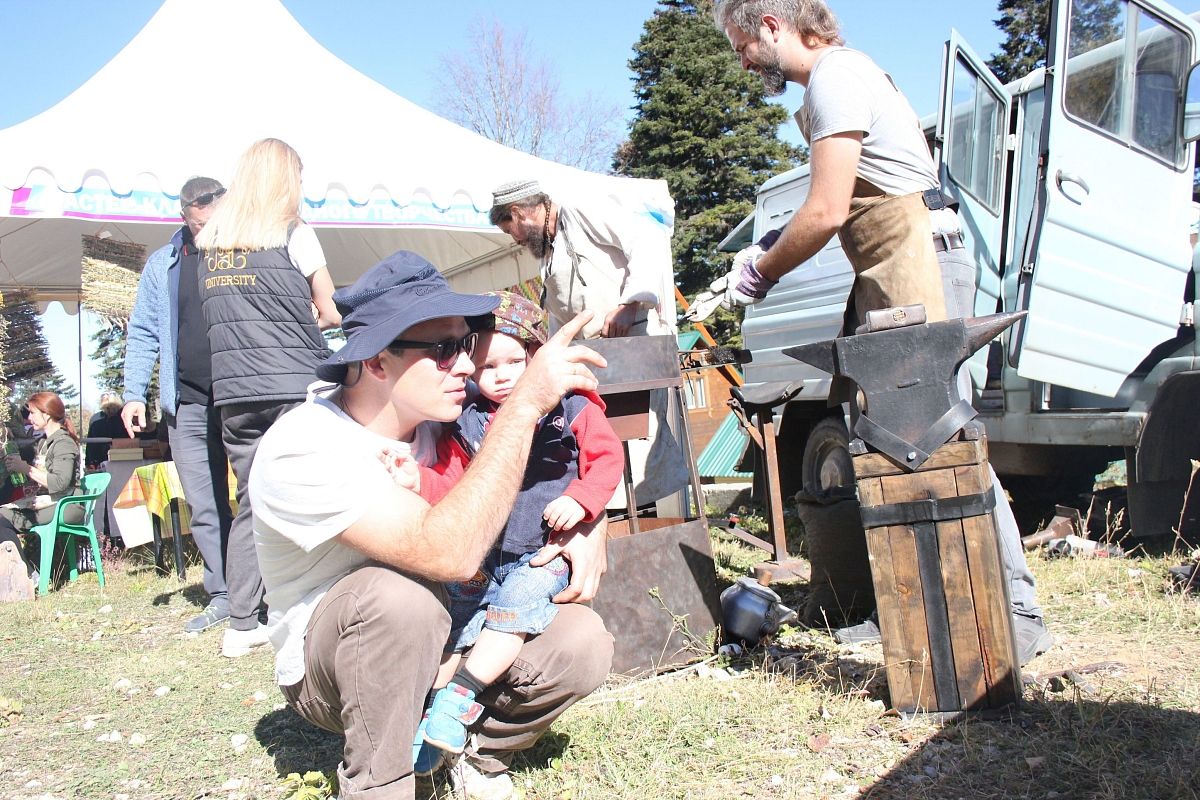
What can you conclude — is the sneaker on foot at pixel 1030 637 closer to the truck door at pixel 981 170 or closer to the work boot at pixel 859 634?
the work boot at pixel 859 634

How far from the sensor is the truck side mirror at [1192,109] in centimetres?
418

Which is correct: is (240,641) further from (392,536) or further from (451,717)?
(392,536)

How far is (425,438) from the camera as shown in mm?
2211

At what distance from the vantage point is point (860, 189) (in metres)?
2.66

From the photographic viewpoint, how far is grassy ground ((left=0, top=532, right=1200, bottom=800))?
2.13 metres

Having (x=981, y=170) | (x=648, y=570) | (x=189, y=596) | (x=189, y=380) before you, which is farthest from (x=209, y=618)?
(x=981, y=170)

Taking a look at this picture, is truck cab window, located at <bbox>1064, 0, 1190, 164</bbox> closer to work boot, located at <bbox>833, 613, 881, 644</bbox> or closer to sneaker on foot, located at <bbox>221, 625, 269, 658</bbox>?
work boot, located at <bbox>833, 613, 881, 644</bbox>

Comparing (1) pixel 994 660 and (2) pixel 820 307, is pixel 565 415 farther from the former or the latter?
(2) pixel 820 307

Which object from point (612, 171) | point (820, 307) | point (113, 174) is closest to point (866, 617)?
point (820, 307)

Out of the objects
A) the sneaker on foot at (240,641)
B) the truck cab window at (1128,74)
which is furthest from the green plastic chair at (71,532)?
the truck cab window at (1128,74)

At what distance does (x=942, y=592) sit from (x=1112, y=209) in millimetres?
2748

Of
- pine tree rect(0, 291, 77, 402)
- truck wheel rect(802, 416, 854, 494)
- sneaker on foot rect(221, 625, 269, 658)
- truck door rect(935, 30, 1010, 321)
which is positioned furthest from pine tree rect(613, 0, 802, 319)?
sneaker on foot rect(221, 625, 269, 658)

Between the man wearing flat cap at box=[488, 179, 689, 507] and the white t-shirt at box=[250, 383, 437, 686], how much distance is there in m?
1.86

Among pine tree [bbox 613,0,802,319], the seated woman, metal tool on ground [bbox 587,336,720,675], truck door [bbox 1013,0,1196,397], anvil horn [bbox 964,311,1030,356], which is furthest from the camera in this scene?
pine tree [bbox 613,0,802,319]
